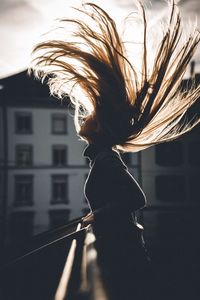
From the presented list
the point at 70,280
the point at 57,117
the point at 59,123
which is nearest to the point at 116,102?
the point at 70,280

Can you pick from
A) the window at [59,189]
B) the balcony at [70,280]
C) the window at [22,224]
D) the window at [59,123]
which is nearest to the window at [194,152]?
the window at [59,189]

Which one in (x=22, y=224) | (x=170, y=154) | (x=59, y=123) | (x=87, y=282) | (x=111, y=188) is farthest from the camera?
(x=170, y=154)

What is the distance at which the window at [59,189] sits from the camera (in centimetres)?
3534

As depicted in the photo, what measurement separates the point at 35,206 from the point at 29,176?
10.2 feet

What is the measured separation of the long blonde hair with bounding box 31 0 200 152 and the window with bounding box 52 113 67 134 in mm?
33349

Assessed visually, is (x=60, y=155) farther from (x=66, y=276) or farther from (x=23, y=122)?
(x=66, y=276)

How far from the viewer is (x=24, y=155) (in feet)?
115

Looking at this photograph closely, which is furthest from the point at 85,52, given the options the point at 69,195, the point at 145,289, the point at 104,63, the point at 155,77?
the point at 69,195

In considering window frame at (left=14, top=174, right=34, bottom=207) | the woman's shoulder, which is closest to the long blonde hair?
the woman's shoulder

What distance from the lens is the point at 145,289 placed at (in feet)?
6.34

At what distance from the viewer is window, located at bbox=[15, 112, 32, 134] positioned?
113 ft

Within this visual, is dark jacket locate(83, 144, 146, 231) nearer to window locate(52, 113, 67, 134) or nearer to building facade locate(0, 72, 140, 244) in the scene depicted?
building facade locate(0, 72, 140, 244)

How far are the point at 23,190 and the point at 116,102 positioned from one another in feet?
112

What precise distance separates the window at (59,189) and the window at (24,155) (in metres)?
3.04
